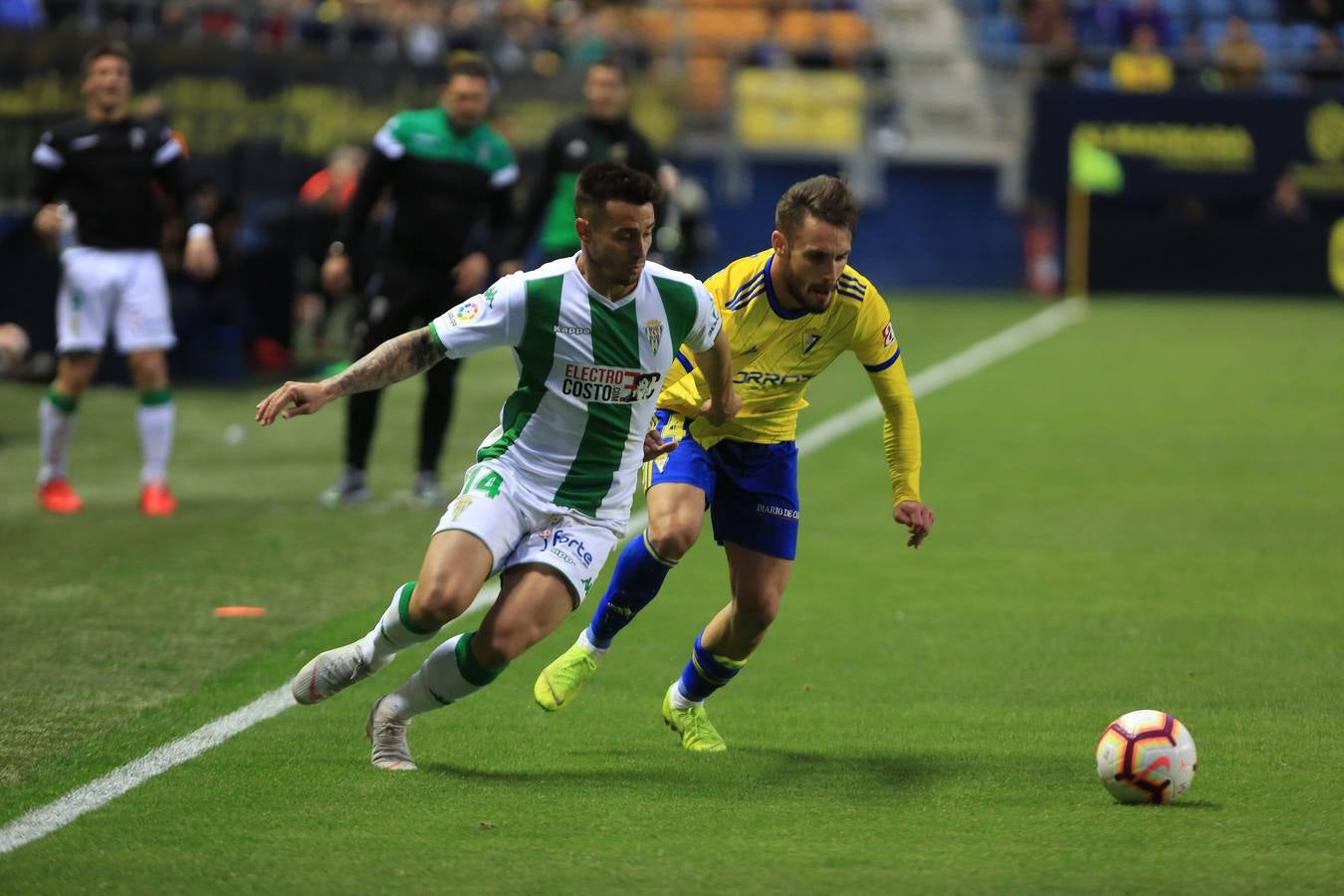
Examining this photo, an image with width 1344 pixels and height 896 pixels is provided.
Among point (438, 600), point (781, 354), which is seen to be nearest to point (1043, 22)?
point (781, 354)

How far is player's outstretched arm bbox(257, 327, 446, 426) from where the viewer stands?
526cm

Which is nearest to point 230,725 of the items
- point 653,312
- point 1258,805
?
point 653,312

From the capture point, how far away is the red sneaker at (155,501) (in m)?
10.7

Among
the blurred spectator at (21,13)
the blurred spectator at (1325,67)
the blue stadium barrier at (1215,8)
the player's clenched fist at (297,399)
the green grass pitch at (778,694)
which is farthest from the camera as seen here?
the blue stadium barrier at (1215,8)

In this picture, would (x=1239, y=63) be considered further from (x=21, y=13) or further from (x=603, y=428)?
(x=603, y=428)

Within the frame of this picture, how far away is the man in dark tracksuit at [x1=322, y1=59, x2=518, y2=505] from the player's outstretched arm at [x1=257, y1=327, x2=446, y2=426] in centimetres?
521

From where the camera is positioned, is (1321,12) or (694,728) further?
(1321,12)

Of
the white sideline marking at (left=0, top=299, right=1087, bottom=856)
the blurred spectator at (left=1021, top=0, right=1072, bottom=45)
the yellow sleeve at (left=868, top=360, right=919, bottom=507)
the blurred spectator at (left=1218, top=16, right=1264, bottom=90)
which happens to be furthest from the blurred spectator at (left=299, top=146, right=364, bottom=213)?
the blurred spectator at (left=1218, top=16, right=1264, bottom=90)

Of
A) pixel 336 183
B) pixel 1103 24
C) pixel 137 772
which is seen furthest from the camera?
pixel 1103 24

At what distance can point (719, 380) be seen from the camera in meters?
6.02

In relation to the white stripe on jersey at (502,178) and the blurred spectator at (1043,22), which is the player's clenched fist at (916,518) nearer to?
the white stripe on jersey at (502,178)

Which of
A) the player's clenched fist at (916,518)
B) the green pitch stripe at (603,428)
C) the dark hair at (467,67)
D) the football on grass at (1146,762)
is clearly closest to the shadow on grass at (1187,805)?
the football on grass at (1146,762)

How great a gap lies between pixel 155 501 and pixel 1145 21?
22338 millimetres

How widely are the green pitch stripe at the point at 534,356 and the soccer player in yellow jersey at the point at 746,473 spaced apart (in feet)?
2.08
